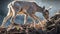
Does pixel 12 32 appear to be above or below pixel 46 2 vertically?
below

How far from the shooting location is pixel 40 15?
495 centimetres

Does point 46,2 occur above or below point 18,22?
above

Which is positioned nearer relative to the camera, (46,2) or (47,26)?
→ (47,26)

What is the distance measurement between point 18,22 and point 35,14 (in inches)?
12.9

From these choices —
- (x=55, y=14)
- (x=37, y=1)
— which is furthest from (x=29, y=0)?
(x=55, y=14)

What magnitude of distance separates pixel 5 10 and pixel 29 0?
17.8 inches

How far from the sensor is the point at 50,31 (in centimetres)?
467

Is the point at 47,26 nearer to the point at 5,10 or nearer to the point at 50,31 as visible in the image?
the point at 50,31

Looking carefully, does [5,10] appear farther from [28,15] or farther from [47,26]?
[47,26]

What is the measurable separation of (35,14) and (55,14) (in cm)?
33

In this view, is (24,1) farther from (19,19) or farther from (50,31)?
(50,31)

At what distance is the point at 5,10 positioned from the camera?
16.7 feet

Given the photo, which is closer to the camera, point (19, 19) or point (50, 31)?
point (50, 31)

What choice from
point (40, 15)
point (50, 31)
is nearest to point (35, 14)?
point (40, 15)
